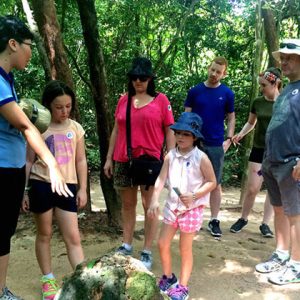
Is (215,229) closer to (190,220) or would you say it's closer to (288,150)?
(288,150)

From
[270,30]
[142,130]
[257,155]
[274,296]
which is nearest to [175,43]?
[270,30]

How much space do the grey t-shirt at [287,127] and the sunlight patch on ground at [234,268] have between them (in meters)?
1.05

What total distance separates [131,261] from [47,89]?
1.56 m

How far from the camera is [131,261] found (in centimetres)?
201

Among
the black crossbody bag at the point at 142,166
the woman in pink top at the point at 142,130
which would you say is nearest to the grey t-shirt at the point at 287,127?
the woman in pink top at the point at 142,130

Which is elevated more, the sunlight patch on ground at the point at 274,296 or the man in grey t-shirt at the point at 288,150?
the man in grey t-shirt at the point at 288,150

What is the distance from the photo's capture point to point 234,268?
371 centimetres

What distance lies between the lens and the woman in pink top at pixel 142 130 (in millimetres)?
3443

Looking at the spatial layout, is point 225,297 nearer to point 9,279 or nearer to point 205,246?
point 205,246

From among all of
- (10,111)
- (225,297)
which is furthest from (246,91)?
(10,111)

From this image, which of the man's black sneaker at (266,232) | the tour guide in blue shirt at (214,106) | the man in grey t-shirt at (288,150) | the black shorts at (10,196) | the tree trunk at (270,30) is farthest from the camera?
the tree trunk at (270,30)

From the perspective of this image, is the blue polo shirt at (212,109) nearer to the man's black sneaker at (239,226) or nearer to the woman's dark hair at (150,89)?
the woman's dark hair at (150,89)

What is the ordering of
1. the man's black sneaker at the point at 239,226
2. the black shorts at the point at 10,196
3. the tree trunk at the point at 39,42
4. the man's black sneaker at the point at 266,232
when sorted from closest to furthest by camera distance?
the black shorts at the point at 10,196
the tree trunk at the point at 39,42
the man's black sneaker at the point at 266,232
the man's black sneaker at the point at 239,226

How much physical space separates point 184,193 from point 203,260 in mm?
1204
